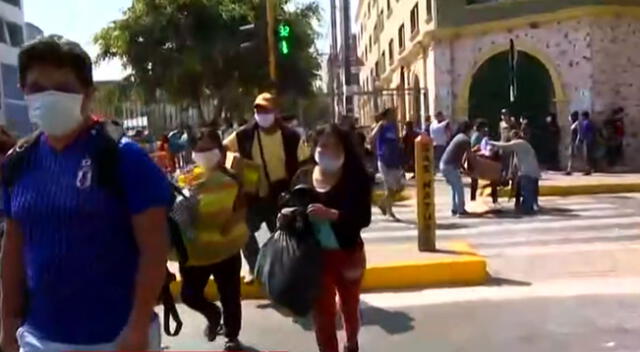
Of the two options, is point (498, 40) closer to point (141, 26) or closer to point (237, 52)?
point (237, 52)

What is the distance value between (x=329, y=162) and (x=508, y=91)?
20.9 metres

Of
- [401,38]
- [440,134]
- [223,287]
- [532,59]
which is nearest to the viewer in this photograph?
[223,287]

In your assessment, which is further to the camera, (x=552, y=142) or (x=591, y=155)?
(x=552, y=142)

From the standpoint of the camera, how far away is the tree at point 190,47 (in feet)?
100

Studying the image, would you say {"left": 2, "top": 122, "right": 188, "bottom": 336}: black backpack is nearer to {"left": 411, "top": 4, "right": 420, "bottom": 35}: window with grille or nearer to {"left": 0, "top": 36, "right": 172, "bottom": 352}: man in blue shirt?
{"left": 0, "top": 36, "right": 172, "bottom": 352}: man in blue shirt

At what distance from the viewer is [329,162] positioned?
584 centimetres

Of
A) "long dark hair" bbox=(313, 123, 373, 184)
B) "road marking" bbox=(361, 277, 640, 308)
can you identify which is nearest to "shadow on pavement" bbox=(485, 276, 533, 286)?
"road marking" bbox=(361, 277, 640, 308)

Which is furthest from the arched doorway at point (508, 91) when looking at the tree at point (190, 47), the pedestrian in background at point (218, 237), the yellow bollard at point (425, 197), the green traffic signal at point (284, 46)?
the pedestrian in background at point (218, 237)

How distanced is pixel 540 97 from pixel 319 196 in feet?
68.4

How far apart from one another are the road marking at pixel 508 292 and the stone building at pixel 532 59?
16505 mm

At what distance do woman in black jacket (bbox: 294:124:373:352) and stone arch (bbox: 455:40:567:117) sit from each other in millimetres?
20043

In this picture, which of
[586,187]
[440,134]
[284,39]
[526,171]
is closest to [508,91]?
[440,134]

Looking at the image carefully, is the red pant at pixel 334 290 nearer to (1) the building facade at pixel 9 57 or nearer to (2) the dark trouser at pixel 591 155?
(2) the dark trouser at pixel 591 155

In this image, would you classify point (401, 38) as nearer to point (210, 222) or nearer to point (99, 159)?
point (210, 222)
